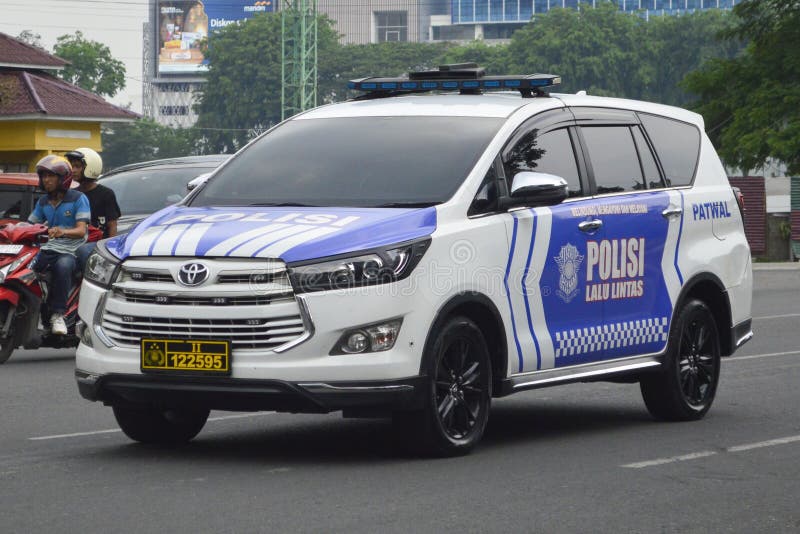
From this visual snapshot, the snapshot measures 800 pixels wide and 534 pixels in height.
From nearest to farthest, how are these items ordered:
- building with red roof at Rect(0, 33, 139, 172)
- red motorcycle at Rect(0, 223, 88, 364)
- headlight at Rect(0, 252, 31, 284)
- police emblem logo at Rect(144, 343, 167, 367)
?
police emblem logo at Rect(144, 343, 167, 367)
headlight at Rect(0, 252, 31, 284)
red motorcycle at Rect(0, 223, 88, 364)
building with red roof at Rect(0, 33, 139, 172)

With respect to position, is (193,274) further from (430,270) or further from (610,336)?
(610,336)

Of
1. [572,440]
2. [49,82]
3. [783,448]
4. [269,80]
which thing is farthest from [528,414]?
[269,80]

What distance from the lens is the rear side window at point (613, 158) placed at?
31.9 feet

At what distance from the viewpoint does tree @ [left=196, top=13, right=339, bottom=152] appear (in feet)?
426

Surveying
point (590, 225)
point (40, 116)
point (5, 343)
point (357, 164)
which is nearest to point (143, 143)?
point (40, 116)

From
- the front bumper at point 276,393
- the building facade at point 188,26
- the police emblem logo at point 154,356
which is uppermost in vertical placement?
the building facade at point 188,26

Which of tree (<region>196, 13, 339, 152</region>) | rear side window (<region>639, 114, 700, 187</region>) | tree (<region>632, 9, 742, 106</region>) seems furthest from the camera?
tree (<region>196, 13, 339, 152</region>)

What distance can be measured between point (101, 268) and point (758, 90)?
1440 inches

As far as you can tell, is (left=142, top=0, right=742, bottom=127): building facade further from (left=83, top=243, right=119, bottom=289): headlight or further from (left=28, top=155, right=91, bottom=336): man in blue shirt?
(left=83, top=243, right=119, bottom=289): headlight

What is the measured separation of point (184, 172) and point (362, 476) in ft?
33.0

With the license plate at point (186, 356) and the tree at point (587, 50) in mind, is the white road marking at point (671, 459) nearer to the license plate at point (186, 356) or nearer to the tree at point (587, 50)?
the license plate at point (186, 356)

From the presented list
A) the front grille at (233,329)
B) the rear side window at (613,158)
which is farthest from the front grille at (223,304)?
the rear side window at (613,158)

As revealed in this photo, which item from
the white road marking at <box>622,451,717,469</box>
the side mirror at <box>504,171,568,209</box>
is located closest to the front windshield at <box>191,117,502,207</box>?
the side mirror at <box>504,171,568,209</box>

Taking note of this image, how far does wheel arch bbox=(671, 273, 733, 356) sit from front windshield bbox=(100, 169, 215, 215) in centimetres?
779
